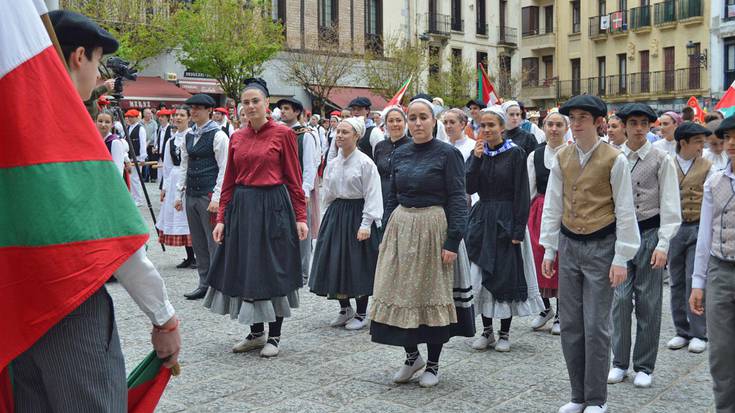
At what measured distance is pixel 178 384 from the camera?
19.5 ft

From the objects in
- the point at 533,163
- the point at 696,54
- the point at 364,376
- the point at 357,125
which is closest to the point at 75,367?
the point at 364,376

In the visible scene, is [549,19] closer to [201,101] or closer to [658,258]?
[201,101]

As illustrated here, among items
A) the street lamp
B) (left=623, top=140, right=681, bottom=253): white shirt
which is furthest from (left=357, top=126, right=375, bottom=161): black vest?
the street lamp

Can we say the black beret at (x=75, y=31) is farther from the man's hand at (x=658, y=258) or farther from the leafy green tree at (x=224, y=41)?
the leafy green tree at (x=224, y=41)

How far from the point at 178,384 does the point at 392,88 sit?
103 ft

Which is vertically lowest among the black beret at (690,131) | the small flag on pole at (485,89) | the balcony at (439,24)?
the black beret at (690,131)

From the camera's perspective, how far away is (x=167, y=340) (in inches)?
110

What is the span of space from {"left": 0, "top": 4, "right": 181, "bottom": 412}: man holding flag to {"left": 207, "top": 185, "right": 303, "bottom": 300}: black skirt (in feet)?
13.4

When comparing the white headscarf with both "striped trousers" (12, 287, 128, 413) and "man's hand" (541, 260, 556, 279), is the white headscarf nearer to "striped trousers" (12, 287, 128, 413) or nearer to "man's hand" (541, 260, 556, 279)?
"man's hand" (541, 260, 556, 279)

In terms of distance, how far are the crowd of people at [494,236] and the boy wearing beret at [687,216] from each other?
0.01m

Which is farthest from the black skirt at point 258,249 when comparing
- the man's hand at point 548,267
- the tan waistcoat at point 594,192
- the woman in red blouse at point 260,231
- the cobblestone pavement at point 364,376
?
the tan waistcoat at point 594,192

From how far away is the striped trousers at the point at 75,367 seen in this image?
2.55 meters

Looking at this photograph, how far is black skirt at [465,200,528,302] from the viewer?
7051 mm

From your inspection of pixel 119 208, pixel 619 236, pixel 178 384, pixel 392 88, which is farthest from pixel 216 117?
pixel 392 88
